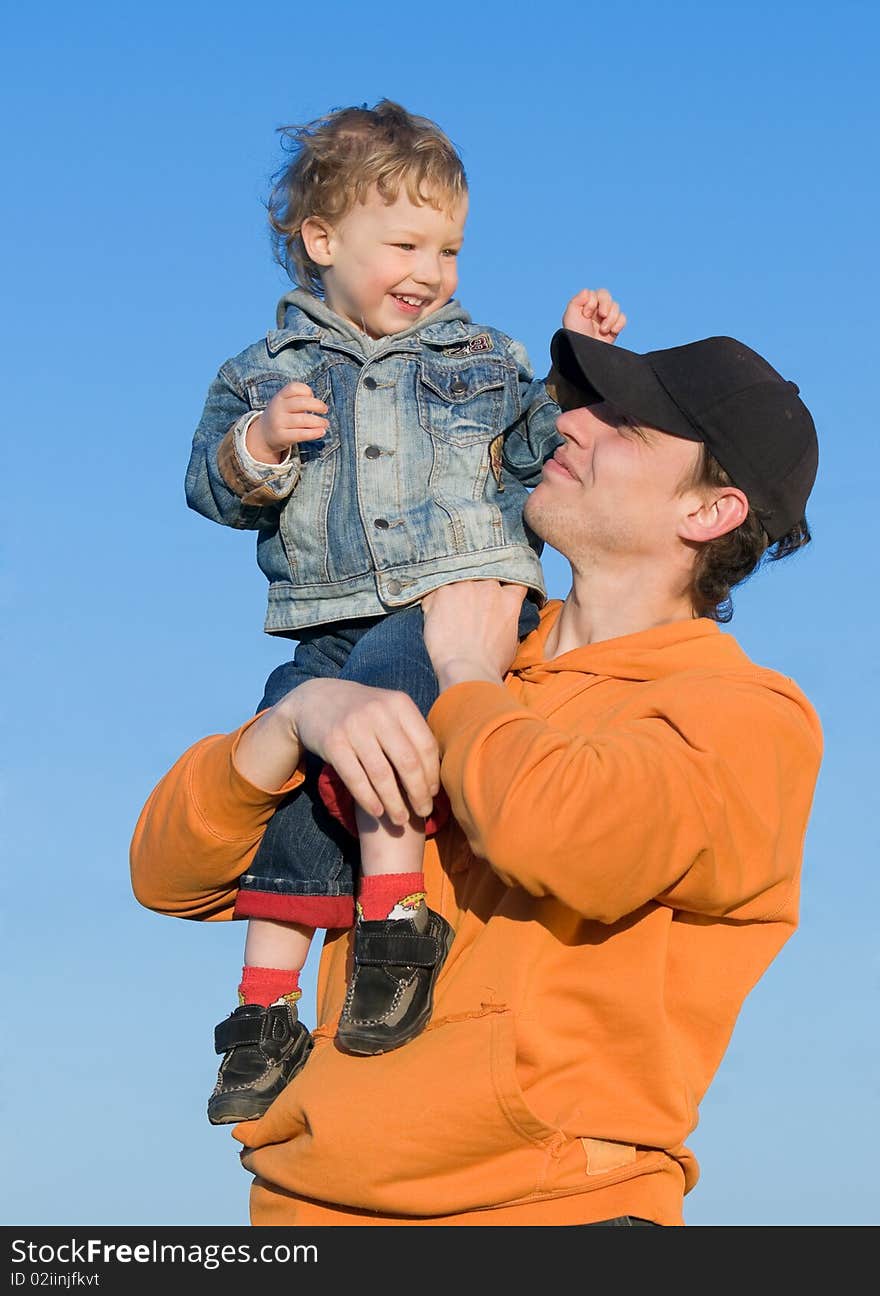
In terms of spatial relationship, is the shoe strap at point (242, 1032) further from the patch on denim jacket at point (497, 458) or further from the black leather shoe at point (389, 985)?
the patch on denim jacket at point (497, 458)

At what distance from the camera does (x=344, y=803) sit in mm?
3988

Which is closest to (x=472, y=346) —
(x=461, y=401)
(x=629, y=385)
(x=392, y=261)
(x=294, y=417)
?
(x=461, y=401)

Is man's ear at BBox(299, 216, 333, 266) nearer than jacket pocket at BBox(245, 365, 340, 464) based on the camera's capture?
No

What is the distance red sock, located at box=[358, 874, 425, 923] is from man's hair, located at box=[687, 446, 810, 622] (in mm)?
1193

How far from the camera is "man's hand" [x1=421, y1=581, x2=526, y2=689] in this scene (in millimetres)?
3918

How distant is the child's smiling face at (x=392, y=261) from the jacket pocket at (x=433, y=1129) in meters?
2.12

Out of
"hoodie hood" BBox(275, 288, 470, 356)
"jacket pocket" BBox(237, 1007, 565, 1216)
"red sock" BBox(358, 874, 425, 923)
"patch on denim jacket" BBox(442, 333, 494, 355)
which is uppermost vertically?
"hoodie hood" BBox(275, 288, 470, 356)

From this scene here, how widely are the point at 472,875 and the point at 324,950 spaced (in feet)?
1.88

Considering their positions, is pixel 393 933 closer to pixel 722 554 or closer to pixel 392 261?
pixel 722 554

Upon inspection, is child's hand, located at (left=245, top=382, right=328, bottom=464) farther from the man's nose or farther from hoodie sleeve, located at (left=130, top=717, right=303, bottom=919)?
hoodie sleeve, located at (left=130, top=717, right=303, bottom=919)

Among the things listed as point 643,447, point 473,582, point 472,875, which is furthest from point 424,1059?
point 643,447

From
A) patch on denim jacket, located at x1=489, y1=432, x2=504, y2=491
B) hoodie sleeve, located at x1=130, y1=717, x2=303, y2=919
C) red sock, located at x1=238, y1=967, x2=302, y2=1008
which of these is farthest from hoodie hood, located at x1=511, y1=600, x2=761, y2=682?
red sock, located at x1=238, y1=967, x2=302, y2=1008

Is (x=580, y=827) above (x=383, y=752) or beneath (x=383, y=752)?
beneath

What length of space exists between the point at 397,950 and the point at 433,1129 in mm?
433
